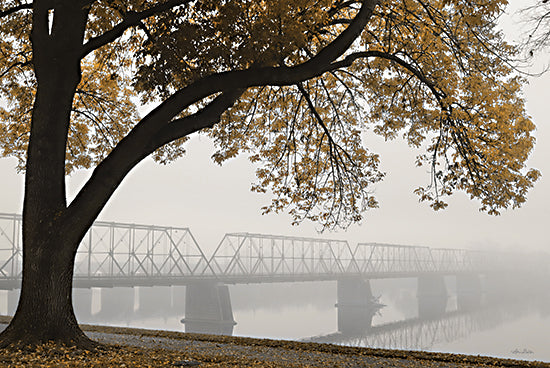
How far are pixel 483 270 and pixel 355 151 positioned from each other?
12889 cm

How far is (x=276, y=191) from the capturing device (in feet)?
57.1

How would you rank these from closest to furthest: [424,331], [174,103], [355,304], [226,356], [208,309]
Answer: [226,356]
[174,103]
[208,309]
[424,331]
[355,304]

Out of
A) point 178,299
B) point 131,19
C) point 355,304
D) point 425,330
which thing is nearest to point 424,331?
point 425,330

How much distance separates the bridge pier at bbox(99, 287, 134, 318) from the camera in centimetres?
8106

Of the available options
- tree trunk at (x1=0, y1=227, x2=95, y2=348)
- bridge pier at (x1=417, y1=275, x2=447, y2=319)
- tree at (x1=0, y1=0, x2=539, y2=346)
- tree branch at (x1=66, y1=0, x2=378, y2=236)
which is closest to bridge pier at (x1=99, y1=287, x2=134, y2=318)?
bridge pier at (x1=417, y1=275, x2=447, y2=319)

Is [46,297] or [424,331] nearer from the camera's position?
[46,297]

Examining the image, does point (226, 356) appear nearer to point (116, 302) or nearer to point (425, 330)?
point (425, 330)

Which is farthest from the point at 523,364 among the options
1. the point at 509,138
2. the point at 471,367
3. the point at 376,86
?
the point at 376,86

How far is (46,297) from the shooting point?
9797 mm

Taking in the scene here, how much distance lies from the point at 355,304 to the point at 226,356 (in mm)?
75500

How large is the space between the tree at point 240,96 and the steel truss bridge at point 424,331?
39.9 m

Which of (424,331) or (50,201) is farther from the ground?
(50,201)

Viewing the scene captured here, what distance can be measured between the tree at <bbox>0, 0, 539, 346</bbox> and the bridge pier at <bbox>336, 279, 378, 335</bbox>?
57.1 m

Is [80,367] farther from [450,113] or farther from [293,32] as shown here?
[450,113]
